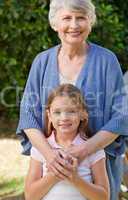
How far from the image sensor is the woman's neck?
342 centimetres

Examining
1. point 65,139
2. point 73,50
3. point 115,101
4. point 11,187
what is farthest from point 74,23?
point 11,187

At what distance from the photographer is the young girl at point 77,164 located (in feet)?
10.8

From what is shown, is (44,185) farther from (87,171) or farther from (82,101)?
(82,101)

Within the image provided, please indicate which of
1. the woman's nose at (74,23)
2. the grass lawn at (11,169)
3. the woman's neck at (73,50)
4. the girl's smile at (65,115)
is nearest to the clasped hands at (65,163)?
the girl's smile at (65,115)

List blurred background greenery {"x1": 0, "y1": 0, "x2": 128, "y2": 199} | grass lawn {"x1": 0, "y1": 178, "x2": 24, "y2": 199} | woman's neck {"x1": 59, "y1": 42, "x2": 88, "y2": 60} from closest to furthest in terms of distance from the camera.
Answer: woman's neck {"x1": 59, "y1": 42, "x2": 88, "y2": 60}, grass lawn {"x1": 0, "y1": 178, "x2": 24, "y2": 199}, blurred background greenery {"x1": 0, "y1": 0, "x2": 128, "y2": 199}

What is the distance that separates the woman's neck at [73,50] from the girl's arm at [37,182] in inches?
23.3

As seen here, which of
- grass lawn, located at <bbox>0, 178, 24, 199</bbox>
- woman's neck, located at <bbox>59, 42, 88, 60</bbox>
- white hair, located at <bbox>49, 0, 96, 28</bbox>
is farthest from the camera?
grass lawn, located at <bbox>0, 178, 24, 199</bbox>

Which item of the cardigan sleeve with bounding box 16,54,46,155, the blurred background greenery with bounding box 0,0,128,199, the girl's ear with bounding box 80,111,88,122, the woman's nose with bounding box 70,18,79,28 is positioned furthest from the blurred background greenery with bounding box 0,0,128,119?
the girl's ear with bounding box 80,111,88,122

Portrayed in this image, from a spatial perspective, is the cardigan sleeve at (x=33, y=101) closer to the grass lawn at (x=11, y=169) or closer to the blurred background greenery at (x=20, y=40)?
the grass lawn at (x=11, y=169)

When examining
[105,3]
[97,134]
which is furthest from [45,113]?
[105,3]

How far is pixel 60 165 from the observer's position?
3.20m

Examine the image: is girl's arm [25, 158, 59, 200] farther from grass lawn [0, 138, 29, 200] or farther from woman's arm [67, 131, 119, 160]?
grass lawn [0, 138, 29, 200]

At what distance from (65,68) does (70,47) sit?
0.39 ft

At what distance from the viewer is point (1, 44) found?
648cm
